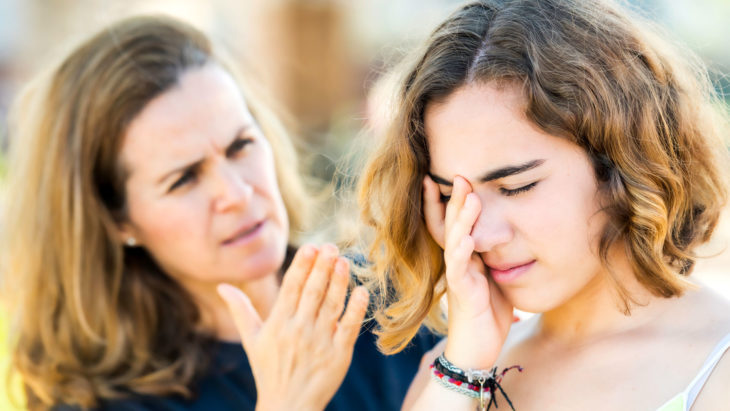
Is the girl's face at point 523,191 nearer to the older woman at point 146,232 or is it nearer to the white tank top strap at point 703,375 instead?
the white tank top strap at point 703,375

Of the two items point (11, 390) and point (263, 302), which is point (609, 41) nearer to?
point (263, 302)

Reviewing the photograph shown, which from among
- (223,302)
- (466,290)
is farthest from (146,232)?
(466,290)

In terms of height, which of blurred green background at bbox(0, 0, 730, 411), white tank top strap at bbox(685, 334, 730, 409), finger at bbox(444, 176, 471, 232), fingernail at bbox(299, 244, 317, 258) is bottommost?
blurred green background at bbox(0, 0, 730, 411)

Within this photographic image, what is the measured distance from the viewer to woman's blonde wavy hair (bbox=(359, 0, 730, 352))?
1613 millimetres

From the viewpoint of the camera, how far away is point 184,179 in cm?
247

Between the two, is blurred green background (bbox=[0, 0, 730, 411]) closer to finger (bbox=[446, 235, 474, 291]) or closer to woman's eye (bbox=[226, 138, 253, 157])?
woman's eye (bbox=[226, 138, 253, 157])

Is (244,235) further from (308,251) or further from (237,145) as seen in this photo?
(308,251)

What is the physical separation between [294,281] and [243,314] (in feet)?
0.70

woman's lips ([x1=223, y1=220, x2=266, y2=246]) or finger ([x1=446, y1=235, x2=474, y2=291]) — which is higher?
finger ([x1=446, y1=235, x2=474, y2=291])

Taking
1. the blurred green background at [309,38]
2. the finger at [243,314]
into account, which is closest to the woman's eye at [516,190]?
the finger at [243,314]

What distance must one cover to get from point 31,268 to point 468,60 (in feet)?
6.46

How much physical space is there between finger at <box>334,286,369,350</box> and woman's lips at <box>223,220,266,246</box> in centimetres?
58

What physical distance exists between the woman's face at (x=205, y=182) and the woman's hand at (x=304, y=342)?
492 mm

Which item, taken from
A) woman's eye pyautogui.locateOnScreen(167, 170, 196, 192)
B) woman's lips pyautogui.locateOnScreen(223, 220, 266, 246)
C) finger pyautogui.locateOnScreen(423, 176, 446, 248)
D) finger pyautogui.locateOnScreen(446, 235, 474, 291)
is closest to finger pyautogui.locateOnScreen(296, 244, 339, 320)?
finger pyautogui.locateOnScreen(423, 176, 446, 248)
